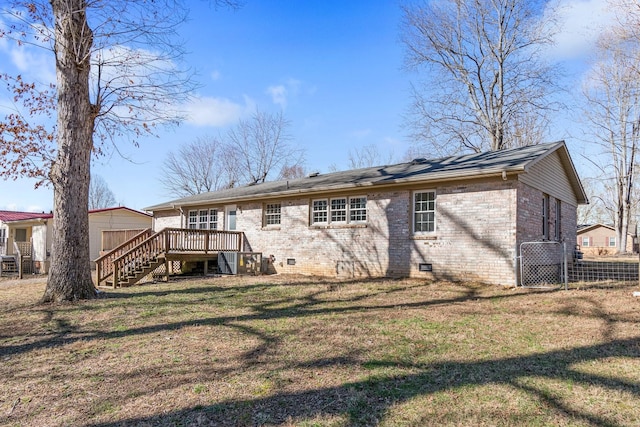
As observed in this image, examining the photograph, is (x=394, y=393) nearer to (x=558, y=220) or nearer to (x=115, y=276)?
(x=115, y=276)

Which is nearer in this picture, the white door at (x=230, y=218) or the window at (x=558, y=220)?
the window at (x=558, y=220)

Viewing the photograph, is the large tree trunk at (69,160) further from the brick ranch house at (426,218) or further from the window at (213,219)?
the window at (213,219)

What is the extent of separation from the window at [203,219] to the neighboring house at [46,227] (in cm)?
574

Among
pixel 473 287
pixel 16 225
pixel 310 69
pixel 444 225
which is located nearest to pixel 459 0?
pixel 310 69

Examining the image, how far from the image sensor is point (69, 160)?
8766mm

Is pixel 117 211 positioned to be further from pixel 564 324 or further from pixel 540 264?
pixel 564 324

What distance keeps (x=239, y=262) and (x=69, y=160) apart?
7230 mm

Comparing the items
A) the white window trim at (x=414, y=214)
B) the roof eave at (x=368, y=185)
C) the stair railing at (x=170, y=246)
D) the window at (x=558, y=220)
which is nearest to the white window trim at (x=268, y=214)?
the roof eave at (x=368, y=185)

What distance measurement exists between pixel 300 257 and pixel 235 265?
241 centimetres

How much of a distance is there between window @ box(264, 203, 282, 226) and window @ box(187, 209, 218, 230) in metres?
3.21

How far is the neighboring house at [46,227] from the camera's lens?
21156 millimetres

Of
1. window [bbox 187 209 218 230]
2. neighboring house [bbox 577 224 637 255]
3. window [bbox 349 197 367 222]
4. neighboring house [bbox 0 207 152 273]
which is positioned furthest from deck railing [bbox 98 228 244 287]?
neighboring house [bbox 577 224 637 255]

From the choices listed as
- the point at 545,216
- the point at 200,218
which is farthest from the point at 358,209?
the point at 200,218

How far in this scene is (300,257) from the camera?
1456cm
